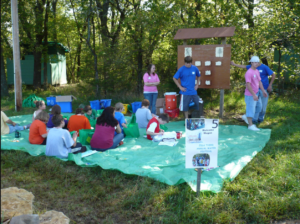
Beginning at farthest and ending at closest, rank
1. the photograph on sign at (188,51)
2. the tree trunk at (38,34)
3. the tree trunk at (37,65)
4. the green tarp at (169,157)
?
the tree trunk at (37,65)
the tree trunk at (38,34)
the photograph on sign at (188,51)
the green tarp at (169,157)

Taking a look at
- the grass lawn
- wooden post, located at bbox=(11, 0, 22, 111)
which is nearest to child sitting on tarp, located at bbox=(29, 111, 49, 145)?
the grass lawn

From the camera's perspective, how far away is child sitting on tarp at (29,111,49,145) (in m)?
6.29

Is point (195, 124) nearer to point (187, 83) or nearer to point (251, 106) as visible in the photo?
point (251, 106)

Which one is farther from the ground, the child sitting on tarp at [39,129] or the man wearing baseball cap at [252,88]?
the man wearing baseball cap at [252,88]

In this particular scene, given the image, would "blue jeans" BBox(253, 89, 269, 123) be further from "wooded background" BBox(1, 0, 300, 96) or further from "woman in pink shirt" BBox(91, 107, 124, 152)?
"woman in pink shirt" BBox(91, 107, 124, 152)

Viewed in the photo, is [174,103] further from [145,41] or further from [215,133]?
[215,133]

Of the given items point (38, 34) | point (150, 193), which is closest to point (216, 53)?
point (150, 193)

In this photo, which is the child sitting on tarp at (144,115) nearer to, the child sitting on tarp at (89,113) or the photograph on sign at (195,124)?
the child sitting on tarp at (89,113)

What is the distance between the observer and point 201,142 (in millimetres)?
3963

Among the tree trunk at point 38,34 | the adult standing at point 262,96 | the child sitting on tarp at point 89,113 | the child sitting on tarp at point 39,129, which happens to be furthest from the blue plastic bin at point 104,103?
the tree trunk at point 38,34

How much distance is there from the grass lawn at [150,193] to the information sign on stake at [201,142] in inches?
19.1

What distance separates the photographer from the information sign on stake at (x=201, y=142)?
3902mm

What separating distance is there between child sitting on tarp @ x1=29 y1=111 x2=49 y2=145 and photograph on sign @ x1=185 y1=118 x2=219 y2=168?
12.0 ft

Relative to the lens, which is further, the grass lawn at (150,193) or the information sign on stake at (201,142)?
the information sign on stake at (201,142)
